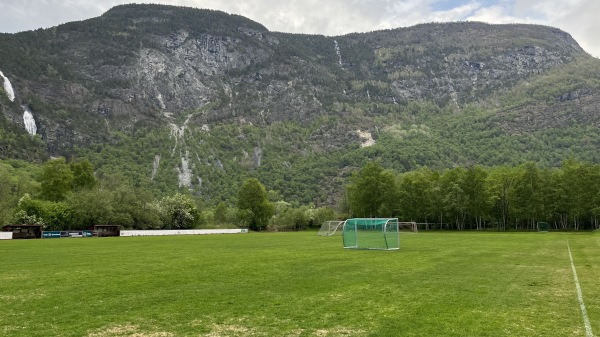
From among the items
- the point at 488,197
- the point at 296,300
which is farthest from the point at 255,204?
the point at 296,300

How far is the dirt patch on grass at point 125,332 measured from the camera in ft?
36.2

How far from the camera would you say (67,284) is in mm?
19000

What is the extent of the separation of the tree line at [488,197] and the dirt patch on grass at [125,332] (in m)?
96.0

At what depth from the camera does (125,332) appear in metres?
11.4

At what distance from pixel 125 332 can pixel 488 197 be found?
10244 centimetres

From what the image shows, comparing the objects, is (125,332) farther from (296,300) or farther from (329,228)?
(329,228)

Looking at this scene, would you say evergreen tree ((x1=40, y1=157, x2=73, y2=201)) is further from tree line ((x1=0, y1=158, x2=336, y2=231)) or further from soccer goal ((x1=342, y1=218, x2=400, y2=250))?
soccer goal ((x1=342, y1=218, x2=400, y2=250))

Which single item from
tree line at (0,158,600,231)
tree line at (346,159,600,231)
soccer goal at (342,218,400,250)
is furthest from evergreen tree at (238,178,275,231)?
soccer goal at (342,218,400,250)

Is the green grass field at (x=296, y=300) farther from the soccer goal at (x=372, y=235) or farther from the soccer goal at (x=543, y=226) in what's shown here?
the soccer goal at (x=543, y=226)

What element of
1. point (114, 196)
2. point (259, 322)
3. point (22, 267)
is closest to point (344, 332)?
point (259, 322)

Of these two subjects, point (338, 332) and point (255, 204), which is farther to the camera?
point (255, 204)

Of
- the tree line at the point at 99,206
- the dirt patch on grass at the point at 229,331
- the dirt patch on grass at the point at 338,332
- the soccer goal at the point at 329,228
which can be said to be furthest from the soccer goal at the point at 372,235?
the tree line at the point at 99,206

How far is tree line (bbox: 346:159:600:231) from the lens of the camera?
93.6 metres

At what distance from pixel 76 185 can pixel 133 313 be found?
4286 inches
